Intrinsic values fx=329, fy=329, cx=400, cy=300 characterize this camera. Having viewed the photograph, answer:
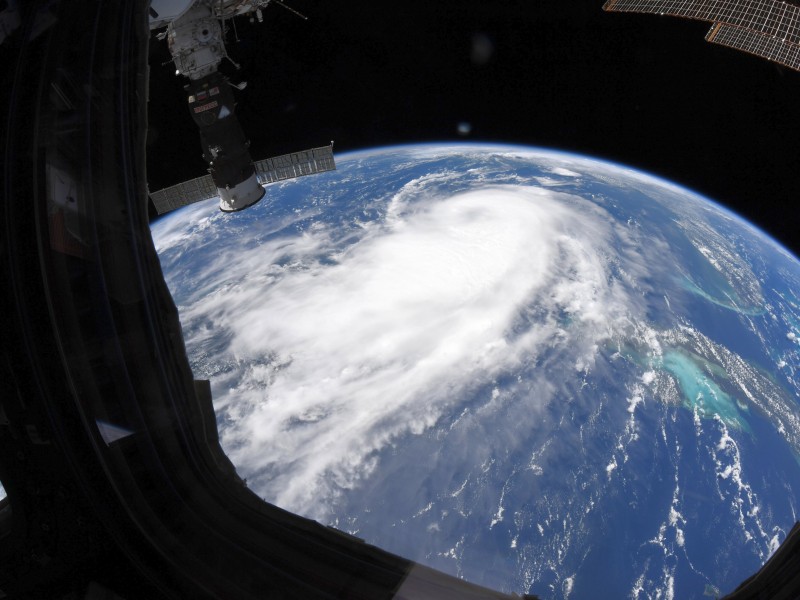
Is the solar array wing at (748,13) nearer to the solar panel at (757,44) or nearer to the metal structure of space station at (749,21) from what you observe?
the metal structure of space station at (749,21)

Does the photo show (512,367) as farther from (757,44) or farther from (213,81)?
(213,81)

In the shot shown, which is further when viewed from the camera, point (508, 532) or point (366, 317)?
point (366, 317)

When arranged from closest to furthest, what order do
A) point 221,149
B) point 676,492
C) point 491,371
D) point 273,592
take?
point 273,592
point 221,149
point 676,492
point 491,371

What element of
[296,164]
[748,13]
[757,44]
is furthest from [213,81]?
[757,44]

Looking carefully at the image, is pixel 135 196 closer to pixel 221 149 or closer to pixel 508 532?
pixel 221 149

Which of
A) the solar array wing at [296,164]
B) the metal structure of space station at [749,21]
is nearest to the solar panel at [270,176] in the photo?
the solar array wing at [296,164]

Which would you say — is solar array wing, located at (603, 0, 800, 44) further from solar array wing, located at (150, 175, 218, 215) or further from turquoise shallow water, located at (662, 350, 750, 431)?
turquoise shallow water, located at (662, 350, 750, 431)

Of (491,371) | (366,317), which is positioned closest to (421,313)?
(366,317)
